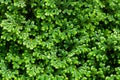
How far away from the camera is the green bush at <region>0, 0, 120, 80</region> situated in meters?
4.21

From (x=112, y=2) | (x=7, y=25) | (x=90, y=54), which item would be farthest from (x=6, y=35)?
(x=112, y=2)

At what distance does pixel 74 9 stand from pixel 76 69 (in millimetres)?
883

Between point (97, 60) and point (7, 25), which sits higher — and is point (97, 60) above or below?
below

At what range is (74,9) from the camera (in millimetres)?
4445

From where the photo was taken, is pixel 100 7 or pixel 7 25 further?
pixel 100 7

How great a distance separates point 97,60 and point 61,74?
55 cm

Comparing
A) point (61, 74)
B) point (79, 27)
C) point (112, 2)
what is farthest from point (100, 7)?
point (61, 74)

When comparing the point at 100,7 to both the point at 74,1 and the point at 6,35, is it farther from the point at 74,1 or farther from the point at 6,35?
the point at 6,35

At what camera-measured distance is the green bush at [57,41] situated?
421 cm

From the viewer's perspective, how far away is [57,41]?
4.26 meters

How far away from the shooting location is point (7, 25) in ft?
13.6

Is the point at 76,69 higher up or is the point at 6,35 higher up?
the point at 6,35

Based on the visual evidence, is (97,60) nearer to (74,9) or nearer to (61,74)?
(61,74)

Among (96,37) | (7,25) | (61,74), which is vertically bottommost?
(61,74)
